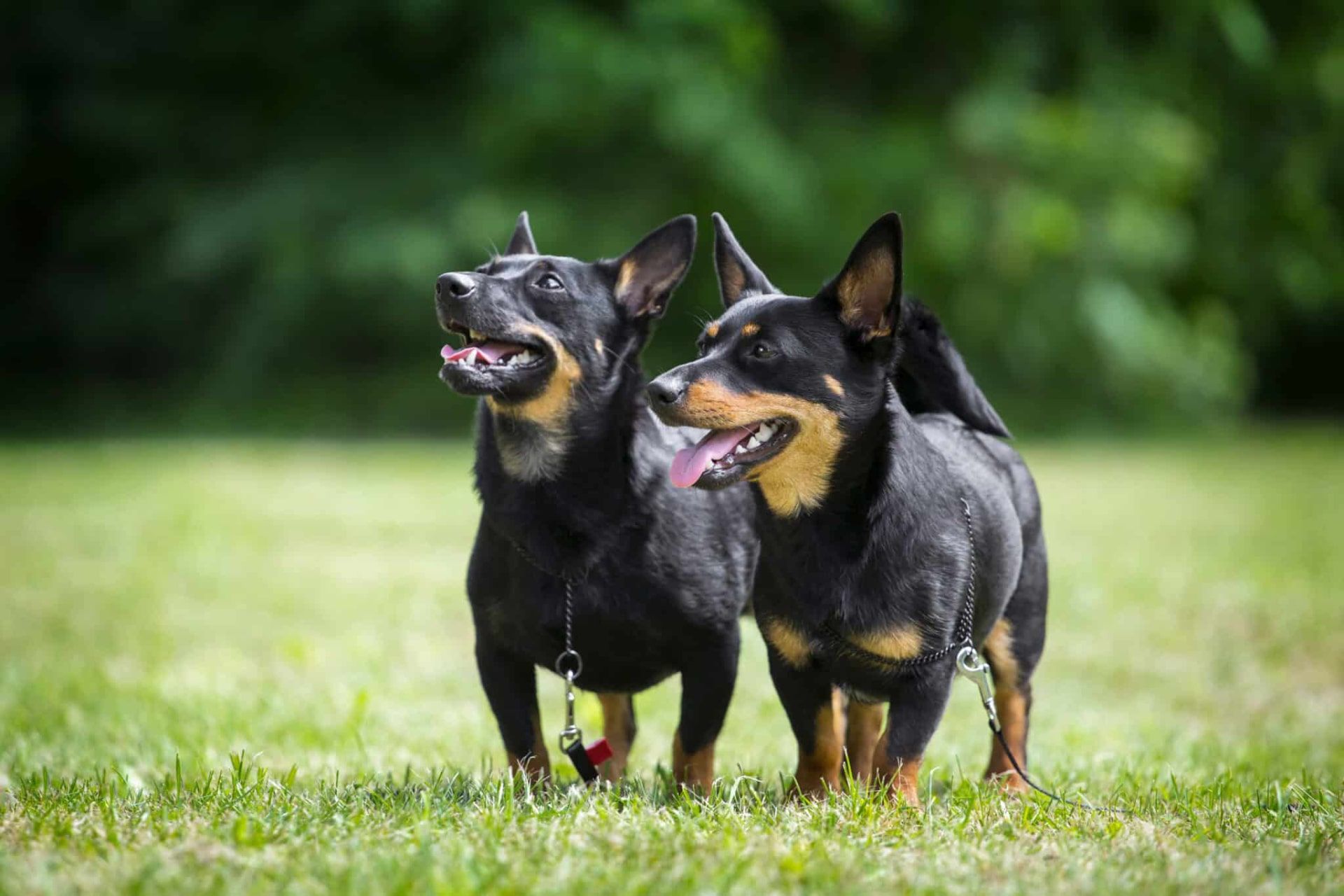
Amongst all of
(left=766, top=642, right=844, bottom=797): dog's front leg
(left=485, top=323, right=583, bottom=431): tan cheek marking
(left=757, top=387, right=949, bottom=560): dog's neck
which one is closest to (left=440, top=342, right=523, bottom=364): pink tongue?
(left=485, top=323, right=583, bottom=431): tan cheek marking

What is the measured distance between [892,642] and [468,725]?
2.60m

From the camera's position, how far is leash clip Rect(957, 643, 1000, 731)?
3.71 m

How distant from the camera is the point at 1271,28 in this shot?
2203cm

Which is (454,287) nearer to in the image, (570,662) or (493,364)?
(493,364)

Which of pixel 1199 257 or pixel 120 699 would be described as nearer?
pixel 120 699

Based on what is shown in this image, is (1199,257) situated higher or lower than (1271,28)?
lower

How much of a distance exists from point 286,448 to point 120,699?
11805 millimetres

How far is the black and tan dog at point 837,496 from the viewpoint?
3469mm

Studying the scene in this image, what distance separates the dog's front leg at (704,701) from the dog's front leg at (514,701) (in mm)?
439

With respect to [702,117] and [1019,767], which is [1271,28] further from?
[1019,767]

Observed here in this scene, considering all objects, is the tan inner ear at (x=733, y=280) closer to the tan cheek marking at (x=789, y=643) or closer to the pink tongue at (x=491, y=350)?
the pink tongue at (x=491, y=350)

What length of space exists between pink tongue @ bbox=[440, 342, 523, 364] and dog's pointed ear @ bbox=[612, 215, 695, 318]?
42cm

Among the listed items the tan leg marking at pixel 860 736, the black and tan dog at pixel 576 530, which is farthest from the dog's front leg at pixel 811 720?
the tan leg marking at pixel 860 736

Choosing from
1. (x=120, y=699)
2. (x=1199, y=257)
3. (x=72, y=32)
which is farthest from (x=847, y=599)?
(x=72, y=32)
